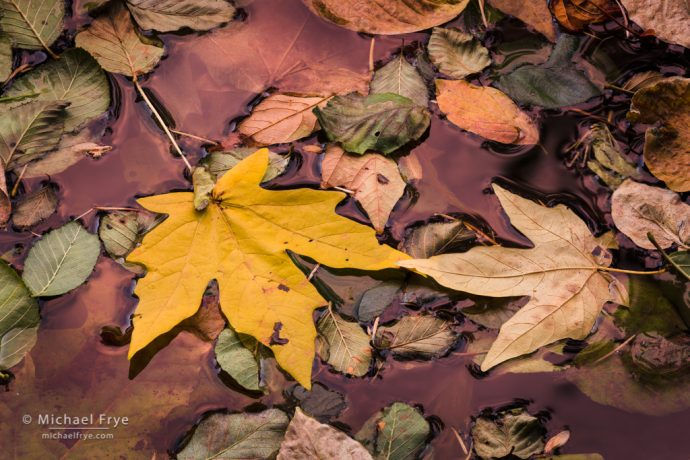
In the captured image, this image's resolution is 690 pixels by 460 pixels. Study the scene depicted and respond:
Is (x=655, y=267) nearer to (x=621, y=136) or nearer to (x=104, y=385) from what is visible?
(x=621, y=136)

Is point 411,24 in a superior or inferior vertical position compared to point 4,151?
superior

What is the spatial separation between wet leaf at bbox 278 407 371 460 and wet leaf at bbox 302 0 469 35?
A: 0.90 m

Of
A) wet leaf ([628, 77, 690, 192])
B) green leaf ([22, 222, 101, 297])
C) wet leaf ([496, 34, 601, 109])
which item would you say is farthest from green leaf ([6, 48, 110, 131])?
wet leaf ([628, 77, 690, 192])

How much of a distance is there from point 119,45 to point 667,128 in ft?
4.21

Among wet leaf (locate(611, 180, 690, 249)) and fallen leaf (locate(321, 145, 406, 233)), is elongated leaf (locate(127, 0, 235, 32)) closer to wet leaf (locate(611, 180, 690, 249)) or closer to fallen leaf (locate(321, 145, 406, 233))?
fallen leaf (locate(321, 145, 406, 233))

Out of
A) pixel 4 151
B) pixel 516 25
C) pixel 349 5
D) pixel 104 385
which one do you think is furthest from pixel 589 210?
pixel 4 151

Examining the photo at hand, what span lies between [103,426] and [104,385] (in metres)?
0.09

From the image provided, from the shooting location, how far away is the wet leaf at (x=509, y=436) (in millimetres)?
1392

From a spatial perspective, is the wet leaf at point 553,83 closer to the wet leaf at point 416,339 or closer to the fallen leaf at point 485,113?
the fallen leaf at point 485,113

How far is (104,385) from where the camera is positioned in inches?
55.9

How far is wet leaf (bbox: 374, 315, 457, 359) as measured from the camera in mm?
1426

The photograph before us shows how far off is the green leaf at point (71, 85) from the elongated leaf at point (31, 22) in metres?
0.08

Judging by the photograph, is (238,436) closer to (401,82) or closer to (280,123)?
(280,123)

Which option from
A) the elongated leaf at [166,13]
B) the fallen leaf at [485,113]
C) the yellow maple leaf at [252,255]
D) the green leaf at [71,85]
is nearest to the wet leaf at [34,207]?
the green leaf at [71,85]
